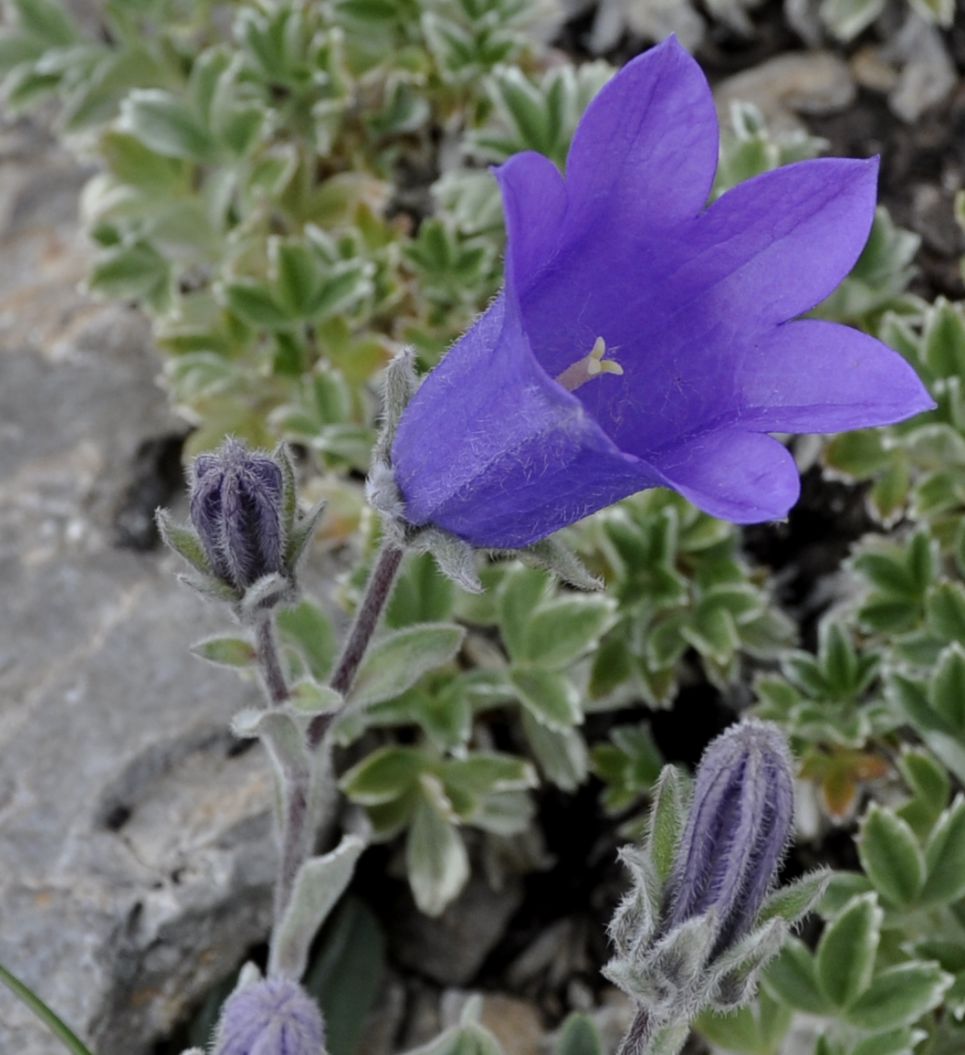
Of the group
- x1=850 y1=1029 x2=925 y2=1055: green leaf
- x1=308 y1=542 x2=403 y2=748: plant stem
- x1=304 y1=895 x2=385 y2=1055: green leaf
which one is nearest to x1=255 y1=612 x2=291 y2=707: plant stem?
x1=308 y1=542 x2=403 y2=748: plant stem

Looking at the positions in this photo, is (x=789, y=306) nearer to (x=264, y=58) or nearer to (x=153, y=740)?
(x=153, y=740)

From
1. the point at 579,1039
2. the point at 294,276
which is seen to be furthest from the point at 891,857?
the point at 294,276

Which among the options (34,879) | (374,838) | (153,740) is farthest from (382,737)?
(34,879)

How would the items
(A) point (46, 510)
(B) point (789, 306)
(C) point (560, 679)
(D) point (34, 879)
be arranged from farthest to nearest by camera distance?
(A) point (46, 510)
(C) point (560, 679)
(D) point (34, 879)
(B) point (789, 306)

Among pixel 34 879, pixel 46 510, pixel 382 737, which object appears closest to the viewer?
pixel 34 879

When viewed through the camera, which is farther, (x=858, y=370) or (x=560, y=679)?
(x=560, y=679)

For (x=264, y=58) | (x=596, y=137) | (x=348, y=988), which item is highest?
(x=596, y=137)

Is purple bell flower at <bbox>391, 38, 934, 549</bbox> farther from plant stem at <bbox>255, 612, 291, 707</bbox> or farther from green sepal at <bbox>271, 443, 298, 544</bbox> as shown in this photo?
plant stem at <bbox>255, 612, 291, 707</bbox>
